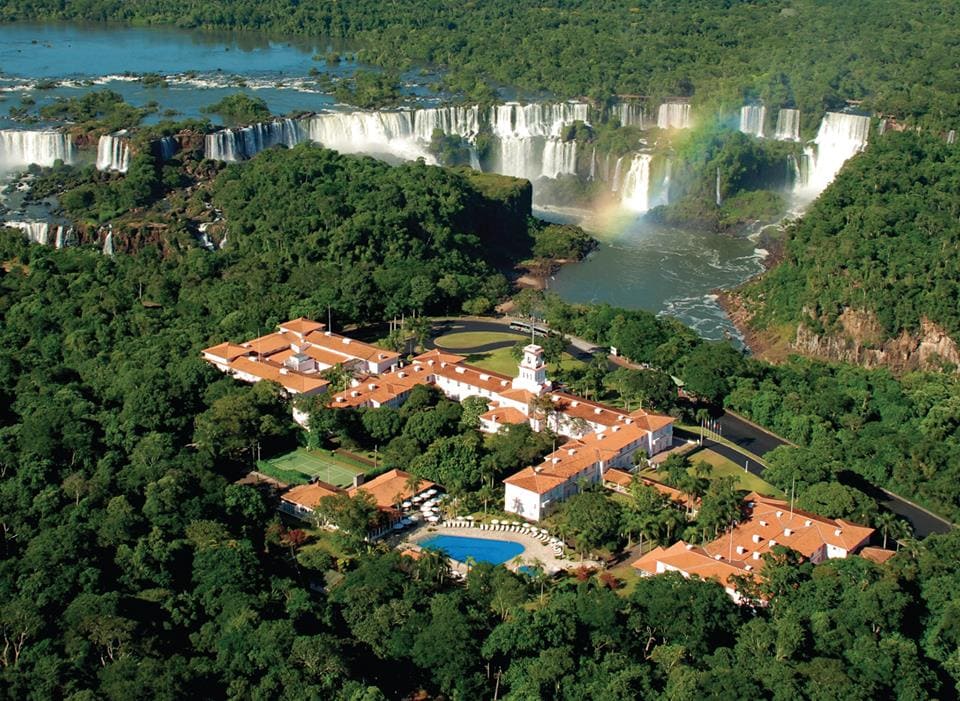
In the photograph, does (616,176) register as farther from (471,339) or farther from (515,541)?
(515,541)

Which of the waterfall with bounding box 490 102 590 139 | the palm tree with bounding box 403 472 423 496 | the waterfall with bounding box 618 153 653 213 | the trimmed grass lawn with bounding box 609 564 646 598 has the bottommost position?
the trimmed grass lawn with bounding box 609 564 646 598

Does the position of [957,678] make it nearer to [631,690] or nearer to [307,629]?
[631,690]

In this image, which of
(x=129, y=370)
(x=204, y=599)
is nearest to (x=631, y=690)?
(x=204, y=599)

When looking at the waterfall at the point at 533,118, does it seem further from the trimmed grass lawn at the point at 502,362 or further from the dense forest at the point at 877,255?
the trimmed grass lawn at the point at 502,362

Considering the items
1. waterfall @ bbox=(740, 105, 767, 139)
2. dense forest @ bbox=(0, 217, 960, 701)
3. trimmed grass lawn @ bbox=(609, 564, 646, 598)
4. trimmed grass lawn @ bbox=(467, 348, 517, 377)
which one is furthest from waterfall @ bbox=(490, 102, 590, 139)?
→ trimmed grass lawn @ bbox=(609, 564, 646, 598)

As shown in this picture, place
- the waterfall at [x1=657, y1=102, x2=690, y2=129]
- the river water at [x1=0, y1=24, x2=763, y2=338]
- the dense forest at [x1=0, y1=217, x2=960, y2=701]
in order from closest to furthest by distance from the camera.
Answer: the dense forest at [x1=0, y1=217, x2=960, y2=701] < the river water at [x1=0, y1=24, x2=763, y2=338] < the waterfall at [x1=657, y1=102, x2=690, y2=129]

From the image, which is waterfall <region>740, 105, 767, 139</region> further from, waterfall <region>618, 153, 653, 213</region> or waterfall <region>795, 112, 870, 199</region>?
waterfall <region>618, 153, 653, 213</region>
